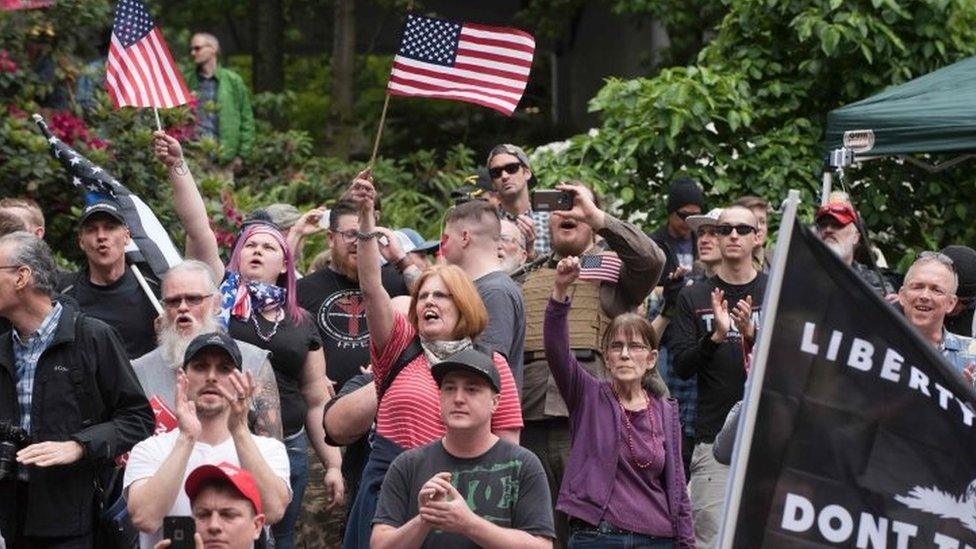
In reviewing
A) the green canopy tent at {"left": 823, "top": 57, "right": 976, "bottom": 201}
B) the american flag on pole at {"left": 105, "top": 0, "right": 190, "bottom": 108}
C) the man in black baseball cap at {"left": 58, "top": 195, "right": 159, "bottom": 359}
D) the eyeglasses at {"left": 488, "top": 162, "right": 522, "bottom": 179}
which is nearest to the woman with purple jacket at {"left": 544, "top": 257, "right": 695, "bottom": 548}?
the man in black baseball cap at {"left": 58, "top": 195, "right": 159, "bottom": 359}

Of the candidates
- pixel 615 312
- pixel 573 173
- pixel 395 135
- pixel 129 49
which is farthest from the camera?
pixel 395 135

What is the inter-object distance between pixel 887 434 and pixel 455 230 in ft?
13.3

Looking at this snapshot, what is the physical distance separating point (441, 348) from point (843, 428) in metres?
3.10

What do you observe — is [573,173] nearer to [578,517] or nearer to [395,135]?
[578,517]

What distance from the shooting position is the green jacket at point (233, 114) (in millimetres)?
16781

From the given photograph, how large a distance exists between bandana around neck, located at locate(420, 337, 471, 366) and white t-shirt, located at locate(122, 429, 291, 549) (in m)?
0.74

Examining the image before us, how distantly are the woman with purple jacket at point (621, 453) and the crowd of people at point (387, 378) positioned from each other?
0.01 m

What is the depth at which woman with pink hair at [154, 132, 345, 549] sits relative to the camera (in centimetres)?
938

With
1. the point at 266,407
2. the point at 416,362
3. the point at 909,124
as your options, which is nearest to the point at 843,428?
the point at 416,362

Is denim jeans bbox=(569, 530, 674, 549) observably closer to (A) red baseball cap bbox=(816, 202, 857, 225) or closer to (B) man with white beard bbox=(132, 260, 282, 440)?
(B) man with white beard bbox=(132, 260, 282, 440)

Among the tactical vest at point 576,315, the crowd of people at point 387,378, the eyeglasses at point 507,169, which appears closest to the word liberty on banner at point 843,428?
the crowd of people at point 387,378

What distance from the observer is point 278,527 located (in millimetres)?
8812

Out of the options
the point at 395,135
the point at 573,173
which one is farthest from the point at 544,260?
the point at 395,135

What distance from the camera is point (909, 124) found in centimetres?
1189
